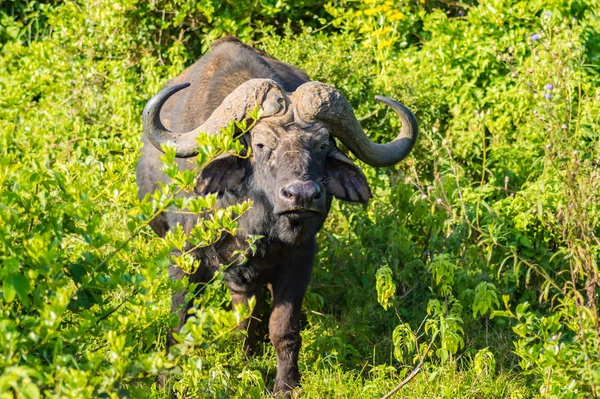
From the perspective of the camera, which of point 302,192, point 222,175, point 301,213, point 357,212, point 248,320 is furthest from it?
point 357,212

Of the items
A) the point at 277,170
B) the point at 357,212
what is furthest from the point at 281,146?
the point at 357,212

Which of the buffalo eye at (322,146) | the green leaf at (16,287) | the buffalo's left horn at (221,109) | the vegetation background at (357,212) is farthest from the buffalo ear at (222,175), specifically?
the green leaf at (16,287)

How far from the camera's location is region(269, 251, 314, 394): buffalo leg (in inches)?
197

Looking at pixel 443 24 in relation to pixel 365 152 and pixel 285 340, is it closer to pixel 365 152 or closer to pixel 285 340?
pixel 365 152

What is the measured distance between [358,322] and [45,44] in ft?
12.3

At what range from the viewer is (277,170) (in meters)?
4.64

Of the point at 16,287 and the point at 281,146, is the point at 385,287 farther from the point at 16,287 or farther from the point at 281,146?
the point at 16,287

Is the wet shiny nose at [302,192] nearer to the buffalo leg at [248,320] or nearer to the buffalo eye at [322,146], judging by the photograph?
the buffalo eye at [322,146]

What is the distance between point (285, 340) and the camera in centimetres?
504

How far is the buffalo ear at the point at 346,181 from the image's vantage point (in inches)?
199

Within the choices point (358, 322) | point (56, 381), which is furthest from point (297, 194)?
point (56, 381)

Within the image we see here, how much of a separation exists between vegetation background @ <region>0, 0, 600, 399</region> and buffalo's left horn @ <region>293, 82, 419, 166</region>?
0.21 meters

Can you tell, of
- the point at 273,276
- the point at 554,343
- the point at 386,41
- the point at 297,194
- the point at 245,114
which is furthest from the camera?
the point at 386,41

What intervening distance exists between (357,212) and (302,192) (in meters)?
1.76
